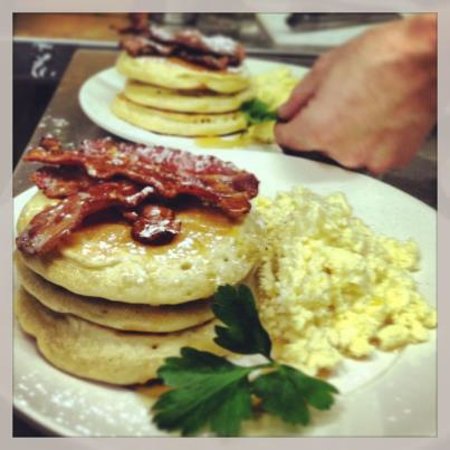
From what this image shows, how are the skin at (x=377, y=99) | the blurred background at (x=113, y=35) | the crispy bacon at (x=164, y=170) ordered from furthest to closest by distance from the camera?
the blurred background at (x=113, y=35)
the skin at (x=377, y=99)
the crispy bacon at (x=164, y=170)

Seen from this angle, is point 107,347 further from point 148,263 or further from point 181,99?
point 181,99

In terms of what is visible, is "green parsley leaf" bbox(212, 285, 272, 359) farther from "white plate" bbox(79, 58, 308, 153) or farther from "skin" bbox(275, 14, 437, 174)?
"white plate" bbox(79, 58, 308, 153)

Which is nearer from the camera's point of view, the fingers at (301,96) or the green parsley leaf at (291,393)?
the green parsley leaf at (291,393)

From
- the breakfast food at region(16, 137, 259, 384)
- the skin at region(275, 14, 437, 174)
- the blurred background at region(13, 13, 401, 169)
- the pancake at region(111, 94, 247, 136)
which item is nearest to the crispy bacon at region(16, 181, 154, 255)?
the breakfast food at region(16, 137, 259, 384)

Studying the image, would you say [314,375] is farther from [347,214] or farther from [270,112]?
[270,112]

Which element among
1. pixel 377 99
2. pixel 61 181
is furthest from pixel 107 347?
pixel 377 99

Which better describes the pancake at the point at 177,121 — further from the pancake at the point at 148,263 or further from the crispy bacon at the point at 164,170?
the pancake at the point at 148,263

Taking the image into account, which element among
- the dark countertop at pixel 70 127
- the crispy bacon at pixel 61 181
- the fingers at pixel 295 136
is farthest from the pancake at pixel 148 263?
the fingers at pixel 295 136
